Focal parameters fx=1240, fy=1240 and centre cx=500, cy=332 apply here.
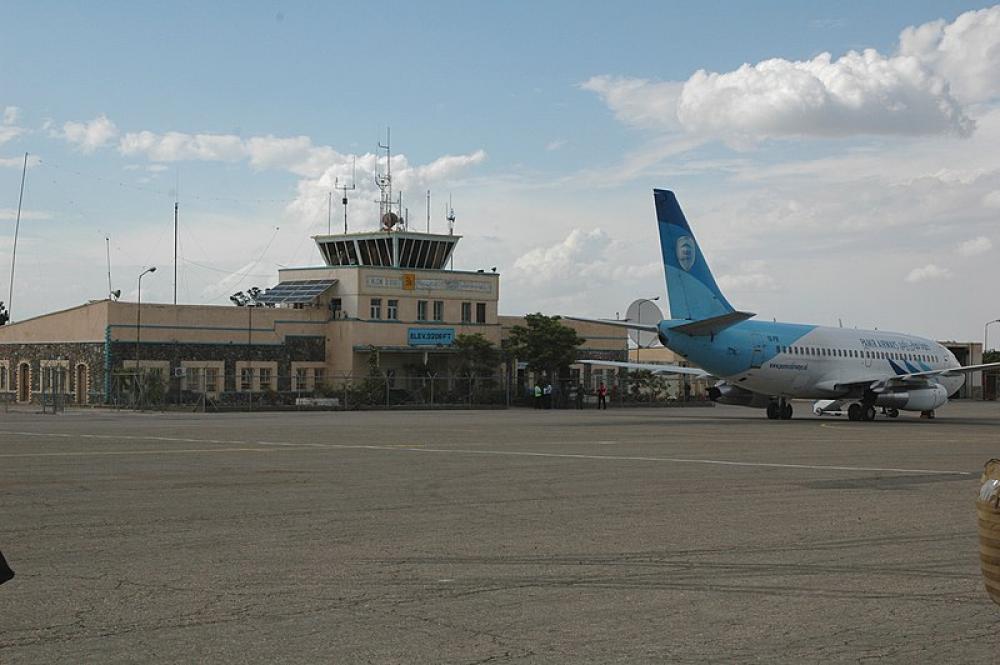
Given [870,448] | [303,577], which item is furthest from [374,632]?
[870,448]

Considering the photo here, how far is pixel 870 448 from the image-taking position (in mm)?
26141

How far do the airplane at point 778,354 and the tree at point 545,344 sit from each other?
79.2 feet

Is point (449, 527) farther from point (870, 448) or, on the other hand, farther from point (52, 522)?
point (870, 448)

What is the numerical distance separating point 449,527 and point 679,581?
133 inches

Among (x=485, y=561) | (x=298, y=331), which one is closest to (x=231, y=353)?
(x=298, y=331)

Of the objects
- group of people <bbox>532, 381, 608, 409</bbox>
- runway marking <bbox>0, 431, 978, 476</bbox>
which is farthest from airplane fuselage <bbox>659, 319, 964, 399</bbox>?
group of people <bbox>532, 381, 608, 409</bbox>

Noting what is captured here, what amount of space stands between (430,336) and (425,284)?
3.29 metres

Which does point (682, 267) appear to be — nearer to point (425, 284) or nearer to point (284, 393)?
point (284, 393)

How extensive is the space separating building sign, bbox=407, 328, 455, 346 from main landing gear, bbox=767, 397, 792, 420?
105ft

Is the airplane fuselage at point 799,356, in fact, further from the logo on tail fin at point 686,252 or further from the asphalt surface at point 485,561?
the asphalt surface at point 485,561

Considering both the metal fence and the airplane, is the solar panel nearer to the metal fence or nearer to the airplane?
the metal fence

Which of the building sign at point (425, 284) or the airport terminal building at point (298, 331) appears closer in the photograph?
the airport terminal building at point (298, 331)

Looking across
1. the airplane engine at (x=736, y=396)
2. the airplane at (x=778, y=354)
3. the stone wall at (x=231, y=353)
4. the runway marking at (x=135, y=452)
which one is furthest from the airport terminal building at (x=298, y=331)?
the runway marking at (x=135, y=452)

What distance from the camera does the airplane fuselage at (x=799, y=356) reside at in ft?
130
